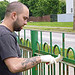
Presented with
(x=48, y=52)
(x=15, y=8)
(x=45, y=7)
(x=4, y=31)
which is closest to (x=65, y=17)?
(x=45, y=7)

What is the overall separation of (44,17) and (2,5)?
29486mm

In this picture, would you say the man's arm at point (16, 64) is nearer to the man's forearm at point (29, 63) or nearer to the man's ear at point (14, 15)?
the man's forearm at point (29, 63)

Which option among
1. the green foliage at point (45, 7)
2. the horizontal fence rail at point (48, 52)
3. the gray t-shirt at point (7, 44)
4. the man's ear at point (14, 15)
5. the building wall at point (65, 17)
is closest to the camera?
the gray t-shirt at point (7, 44)

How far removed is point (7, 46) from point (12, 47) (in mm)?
45

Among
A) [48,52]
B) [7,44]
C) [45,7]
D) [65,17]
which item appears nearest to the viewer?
[7,44]

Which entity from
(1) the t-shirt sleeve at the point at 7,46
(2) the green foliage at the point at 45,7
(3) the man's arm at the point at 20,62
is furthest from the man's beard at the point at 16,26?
(2) the green foliage at the point at 45,7

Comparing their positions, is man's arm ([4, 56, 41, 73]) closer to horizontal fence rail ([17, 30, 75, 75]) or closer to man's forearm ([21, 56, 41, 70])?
man's forearm ([21, 56, 41, 70])

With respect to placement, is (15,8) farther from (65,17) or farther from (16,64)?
(65,17)

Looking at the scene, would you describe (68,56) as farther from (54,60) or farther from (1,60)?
(1,60)

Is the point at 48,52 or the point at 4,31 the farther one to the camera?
the point at 48,52

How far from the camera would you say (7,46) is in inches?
75.4

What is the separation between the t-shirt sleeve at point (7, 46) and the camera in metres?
1.91

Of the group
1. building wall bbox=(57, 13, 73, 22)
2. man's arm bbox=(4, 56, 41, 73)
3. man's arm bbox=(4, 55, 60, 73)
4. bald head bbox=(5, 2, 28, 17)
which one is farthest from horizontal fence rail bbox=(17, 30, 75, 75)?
building wall bbox=(57, 13, 73, 22)

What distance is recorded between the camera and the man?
1919 mm
